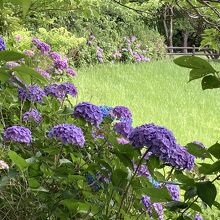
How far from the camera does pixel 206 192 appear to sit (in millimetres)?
845

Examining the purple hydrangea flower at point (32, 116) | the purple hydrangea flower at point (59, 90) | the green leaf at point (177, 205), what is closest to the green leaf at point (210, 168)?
the green leaf at point (177, 205)

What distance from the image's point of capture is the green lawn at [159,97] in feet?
19.3

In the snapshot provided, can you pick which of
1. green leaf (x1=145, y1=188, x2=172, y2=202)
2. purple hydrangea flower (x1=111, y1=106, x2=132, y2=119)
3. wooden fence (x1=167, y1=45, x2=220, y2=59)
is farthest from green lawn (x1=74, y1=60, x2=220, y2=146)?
green leaf (x1=145, y1=188, x2=172, y2=202)

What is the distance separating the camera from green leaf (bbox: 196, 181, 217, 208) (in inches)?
32.7

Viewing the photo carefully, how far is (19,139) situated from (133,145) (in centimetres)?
40

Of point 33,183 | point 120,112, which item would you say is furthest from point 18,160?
point 120,112

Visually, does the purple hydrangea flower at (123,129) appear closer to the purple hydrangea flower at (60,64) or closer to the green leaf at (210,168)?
the green leaf at (210,168)

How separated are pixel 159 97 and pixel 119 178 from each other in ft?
21.8

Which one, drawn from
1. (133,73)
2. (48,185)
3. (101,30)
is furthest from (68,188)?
(101,30)

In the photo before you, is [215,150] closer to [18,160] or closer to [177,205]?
[177,205]

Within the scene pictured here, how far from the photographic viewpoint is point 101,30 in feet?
40.8

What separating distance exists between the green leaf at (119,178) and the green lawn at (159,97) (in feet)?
10.4

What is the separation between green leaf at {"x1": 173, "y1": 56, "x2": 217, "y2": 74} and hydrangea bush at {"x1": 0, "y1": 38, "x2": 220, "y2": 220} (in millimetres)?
183

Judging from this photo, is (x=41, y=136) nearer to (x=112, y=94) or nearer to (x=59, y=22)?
(x=112, y=94)
